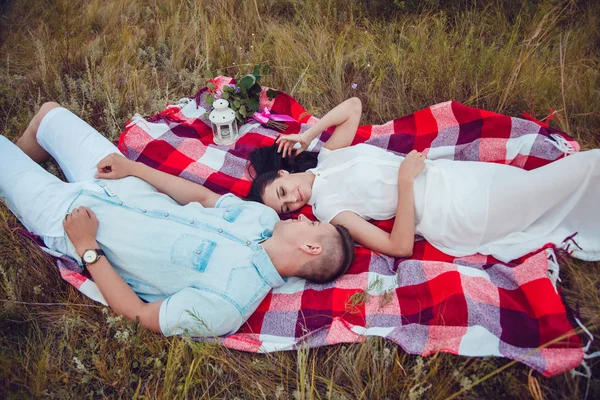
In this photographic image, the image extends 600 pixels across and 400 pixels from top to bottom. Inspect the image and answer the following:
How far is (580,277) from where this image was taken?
241 centimetres

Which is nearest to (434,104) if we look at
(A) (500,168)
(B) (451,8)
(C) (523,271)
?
(A) (500,168)

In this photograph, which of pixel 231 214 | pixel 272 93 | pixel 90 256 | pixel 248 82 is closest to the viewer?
pixel 90 256

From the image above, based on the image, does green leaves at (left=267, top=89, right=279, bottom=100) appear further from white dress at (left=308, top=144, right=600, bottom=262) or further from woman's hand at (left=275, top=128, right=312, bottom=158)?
white dress at (left=308, top=144, right=600, bottom=262)

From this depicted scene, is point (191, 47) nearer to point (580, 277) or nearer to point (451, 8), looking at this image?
point (451, 8)

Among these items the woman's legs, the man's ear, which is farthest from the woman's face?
the woman's legs

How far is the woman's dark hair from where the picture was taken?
3.39 m

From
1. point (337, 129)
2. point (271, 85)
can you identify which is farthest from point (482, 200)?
point (271, 85)

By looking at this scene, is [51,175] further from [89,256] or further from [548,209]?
[548,209]

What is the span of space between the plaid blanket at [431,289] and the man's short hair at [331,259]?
116mm

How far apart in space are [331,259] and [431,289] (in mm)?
649

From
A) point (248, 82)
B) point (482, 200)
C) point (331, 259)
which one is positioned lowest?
point (331, 259)

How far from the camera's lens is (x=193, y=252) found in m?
2.58

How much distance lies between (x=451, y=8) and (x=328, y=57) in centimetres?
147

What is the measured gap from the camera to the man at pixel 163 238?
246cm
